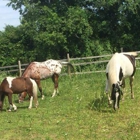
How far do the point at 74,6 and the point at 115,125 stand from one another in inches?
670

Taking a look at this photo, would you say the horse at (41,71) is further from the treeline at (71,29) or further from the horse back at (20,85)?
the treeline at (71,29)

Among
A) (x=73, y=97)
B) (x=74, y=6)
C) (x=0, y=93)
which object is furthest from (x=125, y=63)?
(x=74, y=6)

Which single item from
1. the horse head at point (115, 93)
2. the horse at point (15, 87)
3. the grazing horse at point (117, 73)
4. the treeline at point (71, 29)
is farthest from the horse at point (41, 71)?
the treeline at point (71, 29)

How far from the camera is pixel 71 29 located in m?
21.9

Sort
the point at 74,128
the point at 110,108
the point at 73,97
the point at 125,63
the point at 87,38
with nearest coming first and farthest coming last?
the point at 74,128
the point at 110,108
the point at 125,63
the point at 73,97
the point at 87,38

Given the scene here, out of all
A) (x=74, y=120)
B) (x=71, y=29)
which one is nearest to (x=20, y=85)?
(x=74, y=120)

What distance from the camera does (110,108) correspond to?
30.8 ft

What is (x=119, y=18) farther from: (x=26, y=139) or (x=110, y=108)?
(x=26, y=139)

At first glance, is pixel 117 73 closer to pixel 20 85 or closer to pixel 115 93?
pixel 115 93

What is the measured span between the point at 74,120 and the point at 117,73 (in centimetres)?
199

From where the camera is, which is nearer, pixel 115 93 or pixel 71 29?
pixel 115 93

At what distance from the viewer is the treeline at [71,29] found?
72.8 feet

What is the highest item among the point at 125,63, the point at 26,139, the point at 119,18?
the point at 119,18

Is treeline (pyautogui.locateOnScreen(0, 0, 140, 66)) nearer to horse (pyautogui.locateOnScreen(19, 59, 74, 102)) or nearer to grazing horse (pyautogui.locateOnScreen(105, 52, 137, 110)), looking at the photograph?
horse (pyautogui.locateOnScreen(19, 59, 74, 102))
